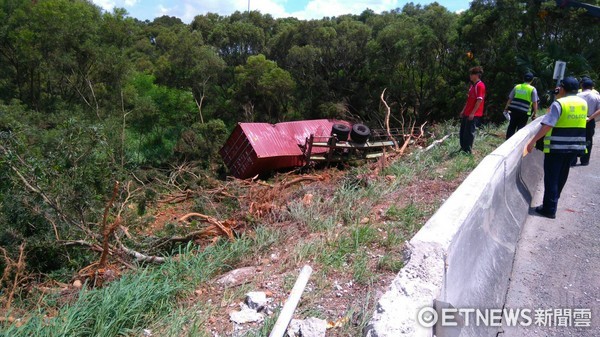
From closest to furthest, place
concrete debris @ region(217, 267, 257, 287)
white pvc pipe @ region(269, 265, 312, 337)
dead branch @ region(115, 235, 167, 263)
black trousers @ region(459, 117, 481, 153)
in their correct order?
white pvc pipe @ region(269, 265, 312, 337) → concrete debris @ region(217, 267, 257, 287) → dead branch @ region(115, 235, 167, 263) → black trousers @ region(459, 117, 481, 153)

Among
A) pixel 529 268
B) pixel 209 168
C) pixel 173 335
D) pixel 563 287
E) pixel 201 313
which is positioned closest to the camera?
pixel 173 335

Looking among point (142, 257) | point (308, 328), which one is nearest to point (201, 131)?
point (142, 257)

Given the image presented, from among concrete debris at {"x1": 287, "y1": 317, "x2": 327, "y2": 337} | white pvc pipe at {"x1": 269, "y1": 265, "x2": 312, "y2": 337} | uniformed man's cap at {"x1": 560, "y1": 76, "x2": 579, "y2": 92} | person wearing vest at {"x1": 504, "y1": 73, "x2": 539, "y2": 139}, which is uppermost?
uniformed man's cap at {"x1": 560, "y1": 76, "x2": 579, "y2": 92}

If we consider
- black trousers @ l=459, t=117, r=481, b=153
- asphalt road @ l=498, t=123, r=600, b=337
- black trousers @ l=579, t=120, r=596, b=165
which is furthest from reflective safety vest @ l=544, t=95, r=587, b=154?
black trousers @ l=579, t=120, r=596, b=165

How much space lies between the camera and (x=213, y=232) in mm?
6270

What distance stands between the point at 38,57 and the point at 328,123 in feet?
38.7

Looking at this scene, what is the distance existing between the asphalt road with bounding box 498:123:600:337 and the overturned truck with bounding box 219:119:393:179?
9.52 meters

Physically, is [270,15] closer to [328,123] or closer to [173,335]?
[328,123]

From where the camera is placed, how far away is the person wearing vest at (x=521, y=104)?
26.0 ft

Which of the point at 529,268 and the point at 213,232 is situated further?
the point at 213,232

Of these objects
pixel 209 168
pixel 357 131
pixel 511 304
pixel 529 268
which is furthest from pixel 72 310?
pixel 209 168

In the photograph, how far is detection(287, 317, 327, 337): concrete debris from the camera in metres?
2.79

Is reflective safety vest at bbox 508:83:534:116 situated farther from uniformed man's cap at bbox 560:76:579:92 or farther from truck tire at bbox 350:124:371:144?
truck tire at bbox 350:124:371:144

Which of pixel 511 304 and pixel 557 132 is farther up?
pixel 557 132
